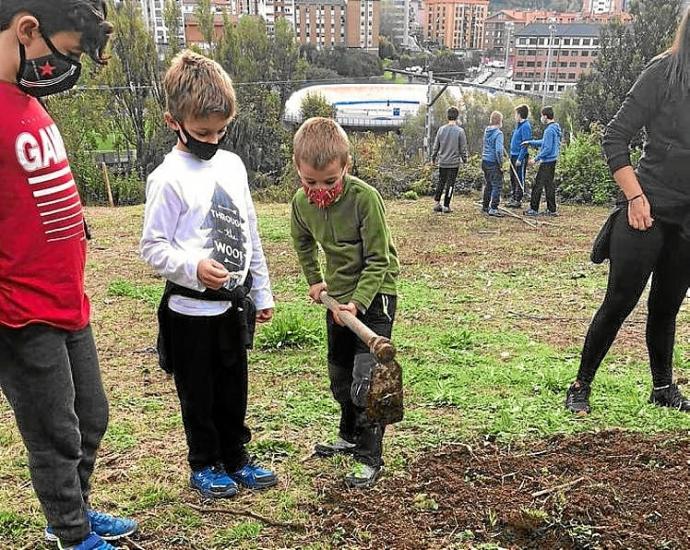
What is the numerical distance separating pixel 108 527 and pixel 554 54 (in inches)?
2524

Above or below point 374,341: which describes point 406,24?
above

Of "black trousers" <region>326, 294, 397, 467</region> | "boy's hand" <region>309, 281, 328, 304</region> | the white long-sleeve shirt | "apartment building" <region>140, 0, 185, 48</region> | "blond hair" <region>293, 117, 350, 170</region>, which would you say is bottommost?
"black trousers" <region>326, 294, 397, 467</region>

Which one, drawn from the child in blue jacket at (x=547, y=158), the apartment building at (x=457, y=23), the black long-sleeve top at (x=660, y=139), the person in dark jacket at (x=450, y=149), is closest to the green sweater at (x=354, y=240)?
the black long-sleeve top at (x=660, y=139)

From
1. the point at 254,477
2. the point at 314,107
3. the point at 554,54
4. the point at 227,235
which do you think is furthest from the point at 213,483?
the point at 554,54

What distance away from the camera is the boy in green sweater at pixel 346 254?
255 cm

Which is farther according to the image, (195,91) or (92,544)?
(195,91)

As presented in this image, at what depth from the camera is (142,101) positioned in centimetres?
3092

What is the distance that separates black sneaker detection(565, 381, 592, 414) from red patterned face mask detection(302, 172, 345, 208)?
1.69m

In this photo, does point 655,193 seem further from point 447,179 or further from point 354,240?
point 447,179

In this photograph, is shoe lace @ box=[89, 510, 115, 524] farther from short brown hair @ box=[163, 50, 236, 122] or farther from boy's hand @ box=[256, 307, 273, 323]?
short brown hair @ box=[163, 50, 236, 122]

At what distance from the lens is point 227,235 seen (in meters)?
2.47

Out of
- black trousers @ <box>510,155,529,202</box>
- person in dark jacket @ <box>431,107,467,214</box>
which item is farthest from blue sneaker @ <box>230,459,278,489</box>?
black trousers @ <box>510,155,529,202</box>

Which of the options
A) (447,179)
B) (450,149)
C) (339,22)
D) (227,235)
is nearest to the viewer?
(227,235)

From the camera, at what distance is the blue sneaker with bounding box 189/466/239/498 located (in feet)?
8.73
